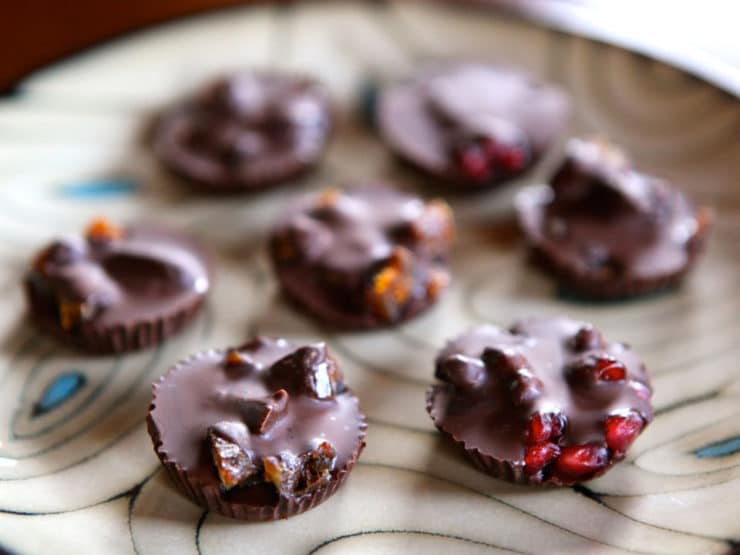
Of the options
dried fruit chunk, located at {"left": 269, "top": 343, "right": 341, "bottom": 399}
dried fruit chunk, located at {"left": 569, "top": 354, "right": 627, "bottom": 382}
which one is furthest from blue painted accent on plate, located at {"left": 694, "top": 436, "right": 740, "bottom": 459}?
dried fruit chunk, located at {"left": 269, "top": 343, "right": 341, "bottom": 399}

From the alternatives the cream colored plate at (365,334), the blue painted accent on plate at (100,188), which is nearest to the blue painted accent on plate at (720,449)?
the cream colored plate at (365,334)

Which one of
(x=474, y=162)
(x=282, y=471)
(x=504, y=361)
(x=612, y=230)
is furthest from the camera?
(x=474, y=162)

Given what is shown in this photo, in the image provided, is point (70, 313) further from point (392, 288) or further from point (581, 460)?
point (581, 460)

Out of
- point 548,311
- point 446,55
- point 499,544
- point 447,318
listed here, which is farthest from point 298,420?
point 446,55

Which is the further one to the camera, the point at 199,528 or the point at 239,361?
the point at 239,361

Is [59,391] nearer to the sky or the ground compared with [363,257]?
nearer to the ground

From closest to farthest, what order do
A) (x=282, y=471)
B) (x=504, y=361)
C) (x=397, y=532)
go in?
1. (x=282, y=471)
2. (x=397, y=532)
3. (x=504, y=361)

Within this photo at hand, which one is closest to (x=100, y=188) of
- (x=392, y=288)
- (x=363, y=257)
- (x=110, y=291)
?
(x=110, y=291)
